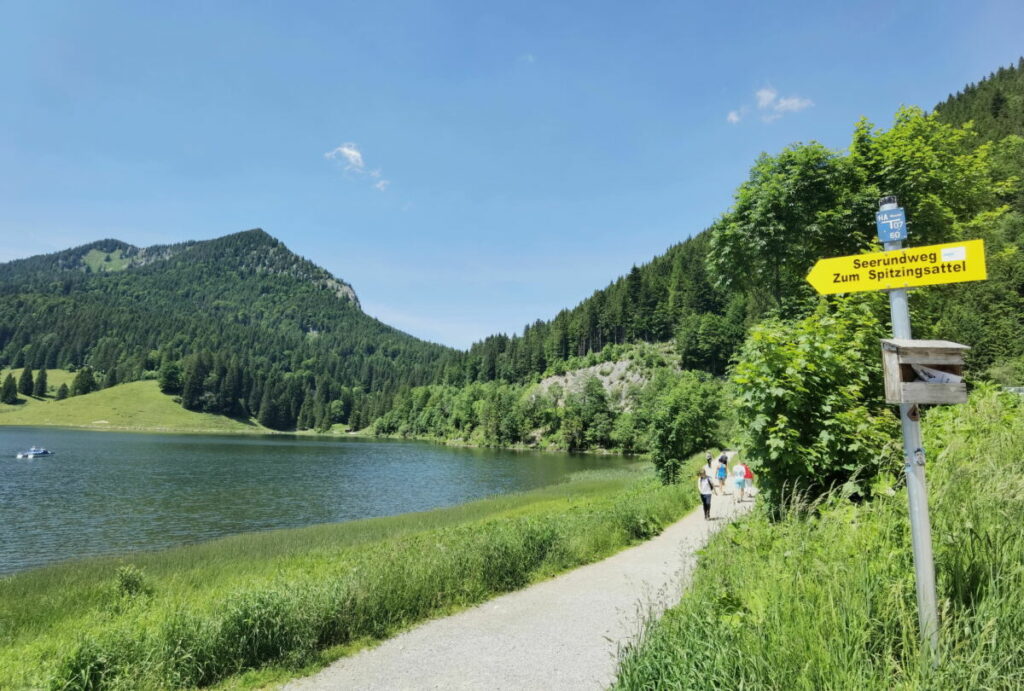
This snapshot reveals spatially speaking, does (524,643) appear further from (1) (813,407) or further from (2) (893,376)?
(2) (893,376)

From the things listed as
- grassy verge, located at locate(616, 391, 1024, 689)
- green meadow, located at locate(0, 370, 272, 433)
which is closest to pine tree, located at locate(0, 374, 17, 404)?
green meadow, located at locate(0, 370, 272, 433)

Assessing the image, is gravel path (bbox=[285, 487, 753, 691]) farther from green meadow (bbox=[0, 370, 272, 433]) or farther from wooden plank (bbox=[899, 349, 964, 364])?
green meadow (bbox=[0, 370, 272, 433])

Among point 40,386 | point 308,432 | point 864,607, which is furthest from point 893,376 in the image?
point 40,386

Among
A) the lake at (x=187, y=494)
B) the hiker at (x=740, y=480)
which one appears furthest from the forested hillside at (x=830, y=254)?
the lake at (x=187, y=494)

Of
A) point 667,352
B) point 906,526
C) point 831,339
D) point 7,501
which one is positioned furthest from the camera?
point 667,352

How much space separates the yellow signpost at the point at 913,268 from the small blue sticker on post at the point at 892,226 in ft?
0.53

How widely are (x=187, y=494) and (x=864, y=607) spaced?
1735 inches

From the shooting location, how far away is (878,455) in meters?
7.58

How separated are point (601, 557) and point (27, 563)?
23.0 m

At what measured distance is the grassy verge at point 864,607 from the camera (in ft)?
12.0

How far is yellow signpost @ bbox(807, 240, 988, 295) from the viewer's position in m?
3.81

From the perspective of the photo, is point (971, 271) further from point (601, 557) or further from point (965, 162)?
point (965, 162)

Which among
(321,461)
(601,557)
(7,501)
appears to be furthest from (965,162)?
(321,461)

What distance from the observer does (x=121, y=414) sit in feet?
537
